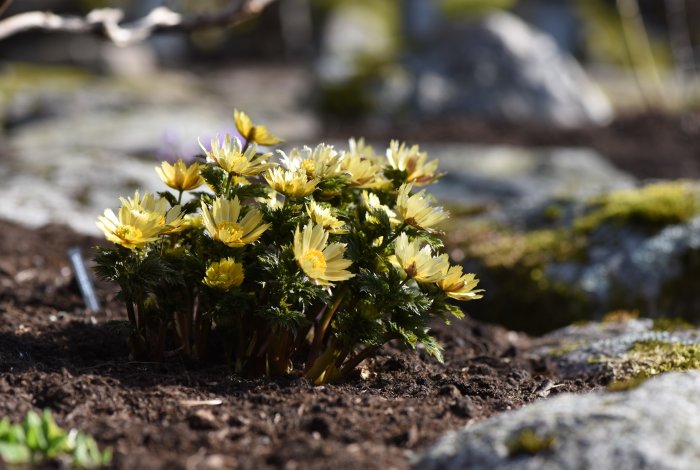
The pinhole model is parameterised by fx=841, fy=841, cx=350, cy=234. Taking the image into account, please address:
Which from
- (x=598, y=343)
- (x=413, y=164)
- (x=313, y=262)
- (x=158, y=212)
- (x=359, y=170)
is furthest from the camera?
(x=598, y=343)

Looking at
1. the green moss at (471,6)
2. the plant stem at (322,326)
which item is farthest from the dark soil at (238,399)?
the green moss at (471,6)

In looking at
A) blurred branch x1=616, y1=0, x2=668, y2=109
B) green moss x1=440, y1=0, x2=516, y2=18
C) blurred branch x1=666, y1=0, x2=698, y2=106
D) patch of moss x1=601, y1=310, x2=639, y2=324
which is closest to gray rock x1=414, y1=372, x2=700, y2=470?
patch of moss x1=601, y1=310, x2=639, y2=324

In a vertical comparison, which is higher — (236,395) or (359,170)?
(359,170)

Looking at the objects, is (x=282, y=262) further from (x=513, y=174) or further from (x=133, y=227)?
(x=513, y=174)

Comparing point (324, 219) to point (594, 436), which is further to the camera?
point (324, 219)

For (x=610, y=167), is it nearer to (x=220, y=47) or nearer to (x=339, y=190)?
(x=339, y=190)

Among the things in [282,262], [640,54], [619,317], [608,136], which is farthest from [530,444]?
[640,54]

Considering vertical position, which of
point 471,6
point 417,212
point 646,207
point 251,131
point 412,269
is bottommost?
point 646,207

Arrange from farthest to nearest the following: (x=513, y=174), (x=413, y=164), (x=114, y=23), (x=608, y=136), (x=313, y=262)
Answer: (x=608, y=136), (x=513, y=174), (x=114, y=23), (x=413, y=164), (x=313, y=262)
